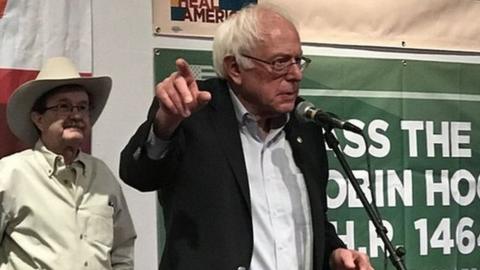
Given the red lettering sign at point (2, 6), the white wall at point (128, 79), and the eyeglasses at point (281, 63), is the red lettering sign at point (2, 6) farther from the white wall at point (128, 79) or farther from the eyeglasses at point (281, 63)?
the eyeglasses at point (281, 63)

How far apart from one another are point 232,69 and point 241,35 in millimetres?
73

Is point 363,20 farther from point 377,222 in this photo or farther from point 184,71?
point 184,71

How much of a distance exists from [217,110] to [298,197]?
0.24 metres

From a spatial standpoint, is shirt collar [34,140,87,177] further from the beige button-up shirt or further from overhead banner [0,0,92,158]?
overhead banner [0,0,92,158]

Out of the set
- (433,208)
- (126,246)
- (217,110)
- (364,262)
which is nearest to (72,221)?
(126,246)

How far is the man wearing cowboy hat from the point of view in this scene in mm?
1734

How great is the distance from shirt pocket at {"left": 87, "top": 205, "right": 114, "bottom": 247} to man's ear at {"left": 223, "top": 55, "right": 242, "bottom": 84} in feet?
1.54

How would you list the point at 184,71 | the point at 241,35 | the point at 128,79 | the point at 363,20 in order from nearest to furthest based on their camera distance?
the point at 184,71
the point at 241,35
the point at 128,79
the point at 363,20

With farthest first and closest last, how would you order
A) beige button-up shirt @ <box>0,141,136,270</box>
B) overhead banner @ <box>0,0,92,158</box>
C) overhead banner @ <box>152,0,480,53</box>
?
1. overhead banner @ <box>152,0,480,53</box>
2. overhead banner @ <box>0,0,92,158</box>
3. beige button-up shirt @ <box>0,141,136,270</box>

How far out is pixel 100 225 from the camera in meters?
1.82

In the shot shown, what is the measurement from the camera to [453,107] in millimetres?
2777

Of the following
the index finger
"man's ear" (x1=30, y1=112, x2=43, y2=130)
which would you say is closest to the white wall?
"man's ear" (x1=30, y1=112, x2=43, y2=130)

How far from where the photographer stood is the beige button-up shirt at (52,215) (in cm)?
173

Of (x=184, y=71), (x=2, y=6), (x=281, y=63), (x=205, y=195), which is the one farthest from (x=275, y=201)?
(x=2, y=6)
